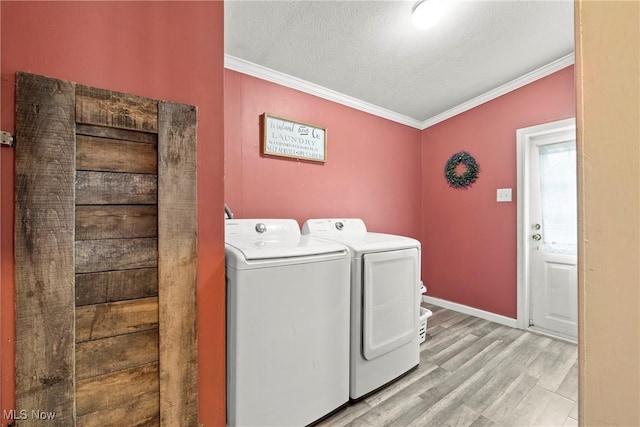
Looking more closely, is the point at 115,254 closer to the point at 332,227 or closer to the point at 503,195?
the point at 332,227

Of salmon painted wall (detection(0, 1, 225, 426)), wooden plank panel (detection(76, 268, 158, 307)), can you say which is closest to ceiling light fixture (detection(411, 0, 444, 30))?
salmon painted wall (detection(0, 1, 225, 426))

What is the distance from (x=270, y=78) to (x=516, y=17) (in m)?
1.75

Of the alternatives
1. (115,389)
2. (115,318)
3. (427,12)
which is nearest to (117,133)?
(115,318)

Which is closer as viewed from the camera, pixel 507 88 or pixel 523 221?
pixel 523 221

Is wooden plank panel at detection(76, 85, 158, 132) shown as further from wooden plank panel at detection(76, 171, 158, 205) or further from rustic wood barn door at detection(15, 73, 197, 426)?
wooden plank panel at detection(76, 171, 158, 205)

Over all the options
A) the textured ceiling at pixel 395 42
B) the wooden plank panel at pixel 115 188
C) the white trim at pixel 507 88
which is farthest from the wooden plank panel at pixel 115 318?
the white trim at pixel 507 88

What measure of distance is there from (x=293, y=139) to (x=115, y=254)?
1652mm

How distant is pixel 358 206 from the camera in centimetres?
283

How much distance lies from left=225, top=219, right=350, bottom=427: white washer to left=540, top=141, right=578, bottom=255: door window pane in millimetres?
2183

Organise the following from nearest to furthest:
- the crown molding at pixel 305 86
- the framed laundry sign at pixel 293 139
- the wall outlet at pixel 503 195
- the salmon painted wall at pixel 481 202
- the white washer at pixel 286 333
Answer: the white washer at pixel 286 333
the crown molding at pixel 305 86
the framed laundry sign at pixel 293 139
the salmon painted wall at pixel 481 202
the wall outlet at pixel 503 195

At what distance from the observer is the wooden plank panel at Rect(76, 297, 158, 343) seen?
92 cm

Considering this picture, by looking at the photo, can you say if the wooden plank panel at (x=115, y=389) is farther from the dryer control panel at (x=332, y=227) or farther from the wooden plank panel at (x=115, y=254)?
the dryer control panel at (x=332, y=227)

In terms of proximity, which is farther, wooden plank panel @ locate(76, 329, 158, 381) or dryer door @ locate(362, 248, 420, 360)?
dryer door @ locate(362, 248, 420, 360)

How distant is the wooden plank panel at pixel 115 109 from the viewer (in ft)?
2.98
